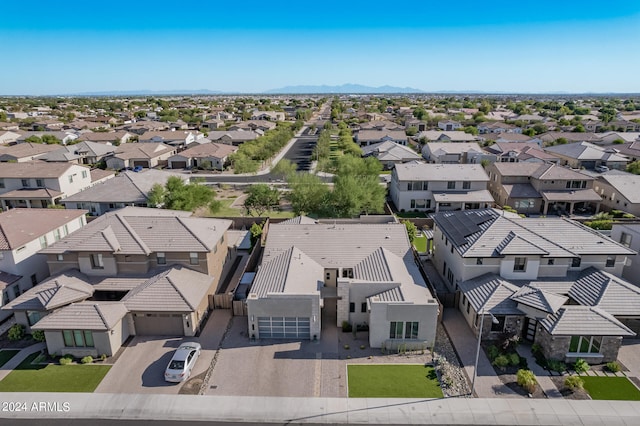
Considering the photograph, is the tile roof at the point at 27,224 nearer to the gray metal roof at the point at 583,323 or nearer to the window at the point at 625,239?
the gray metal roof at the point at 583,323

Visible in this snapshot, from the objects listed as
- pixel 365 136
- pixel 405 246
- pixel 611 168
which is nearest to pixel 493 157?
pixel 611 168

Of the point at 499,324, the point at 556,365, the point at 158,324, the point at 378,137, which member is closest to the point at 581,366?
the point at 556,365

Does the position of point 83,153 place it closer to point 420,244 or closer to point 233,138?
point 233,138

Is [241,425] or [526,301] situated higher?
[526,301]

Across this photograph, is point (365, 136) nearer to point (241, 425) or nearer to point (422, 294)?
point (422, 294)

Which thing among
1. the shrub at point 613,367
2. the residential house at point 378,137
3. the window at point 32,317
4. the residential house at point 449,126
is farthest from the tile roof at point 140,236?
the residential house at point 449,126

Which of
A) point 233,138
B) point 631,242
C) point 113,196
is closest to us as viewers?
point 631,242

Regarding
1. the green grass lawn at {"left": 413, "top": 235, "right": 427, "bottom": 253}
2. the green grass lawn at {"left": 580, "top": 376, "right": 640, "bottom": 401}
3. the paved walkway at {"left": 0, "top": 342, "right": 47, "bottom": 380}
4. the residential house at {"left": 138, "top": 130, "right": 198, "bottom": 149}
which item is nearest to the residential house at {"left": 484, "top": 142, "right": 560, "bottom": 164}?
the green grass lawn at {"left": 413, "top": 235, "right": 427, "bottom": 253}
